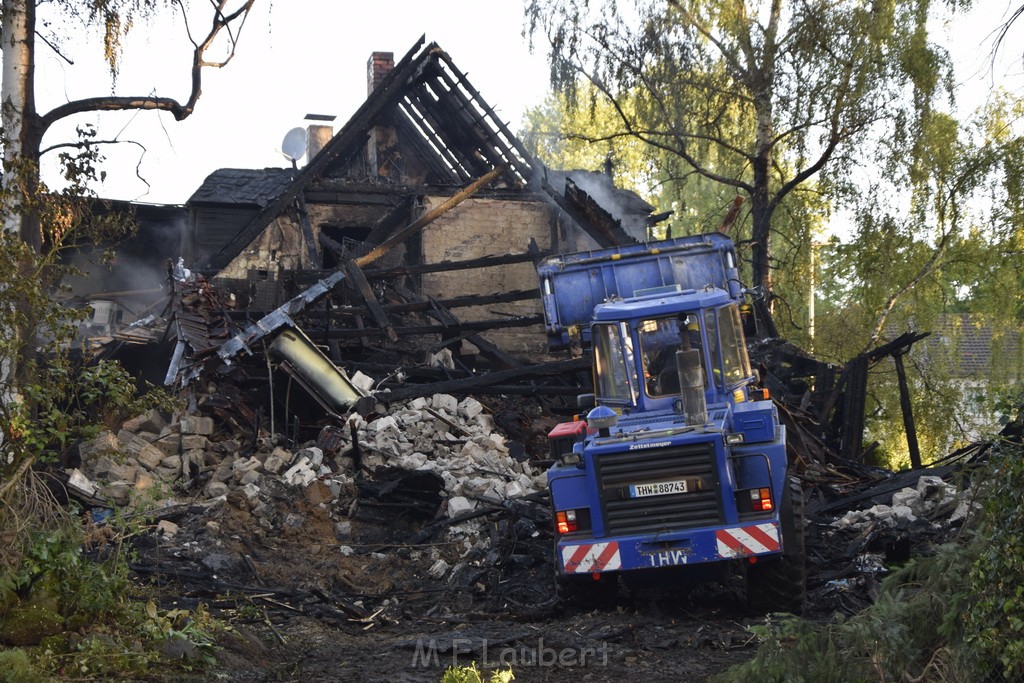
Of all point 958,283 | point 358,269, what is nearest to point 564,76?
point 358,269

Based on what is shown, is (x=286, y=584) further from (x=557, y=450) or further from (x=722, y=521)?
(x=722, y=521)

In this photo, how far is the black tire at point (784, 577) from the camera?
9398mm

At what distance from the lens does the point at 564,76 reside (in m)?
23.9

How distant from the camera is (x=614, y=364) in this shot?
34.0 ft

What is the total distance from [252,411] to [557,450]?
7976 mm

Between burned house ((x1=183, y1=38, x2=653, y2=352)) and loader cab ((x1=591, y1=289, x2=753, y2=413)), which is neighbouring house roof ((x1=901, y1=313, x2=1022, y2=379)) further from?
loader cab ((x1=591, y1=289, x2=753, y2=413))

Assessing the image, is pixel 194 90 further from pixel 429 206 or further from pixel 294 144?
pixel 294 144

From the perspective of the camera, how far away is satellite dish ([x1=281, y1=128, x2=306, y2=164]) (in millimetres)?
28891

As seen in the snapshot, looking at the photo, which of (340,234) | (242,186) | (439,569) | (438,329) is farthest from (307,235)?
(439,569)

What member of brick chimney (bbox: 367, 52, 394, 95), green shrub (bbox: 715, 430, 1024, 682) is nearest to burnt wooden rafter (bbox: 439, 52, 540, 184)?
brick chimney (bbox: 367, 52, 394, 95)

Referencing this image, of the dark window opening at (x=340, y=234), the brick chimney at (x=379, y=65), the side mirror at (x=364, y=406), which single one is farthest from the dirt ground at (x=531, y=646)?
the brick chimney at (x=379, y=65)

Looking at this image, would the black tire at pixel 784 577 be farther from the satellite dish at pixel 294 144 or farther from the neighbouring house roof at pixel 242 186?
the satellite dish at pixel 294 144

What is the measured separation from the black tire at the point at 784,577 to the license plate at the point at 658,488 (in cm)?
98

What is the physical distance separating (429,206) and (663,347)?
13767 mm
